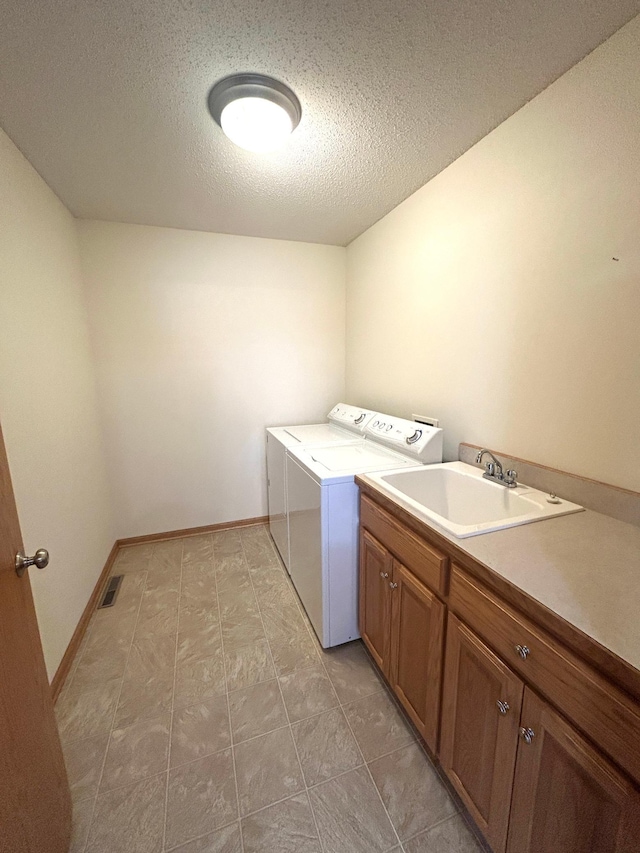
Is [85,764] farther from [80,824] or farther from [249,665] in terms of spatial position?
[249,665]

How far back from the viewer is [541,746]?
74cm

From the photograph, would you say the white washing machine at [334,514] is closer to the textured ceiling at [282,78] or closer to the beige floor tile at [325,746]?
the beige floor tile at [325,746]

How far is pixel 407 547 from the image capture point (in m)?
1.21

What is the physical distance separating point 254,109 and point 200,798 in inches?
94.7

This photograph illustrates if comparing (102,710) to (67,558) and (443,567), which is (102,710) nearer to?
(67,558)

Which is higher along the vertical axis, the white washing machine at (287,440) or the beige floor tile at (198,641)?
the white washing machine at (287,440)

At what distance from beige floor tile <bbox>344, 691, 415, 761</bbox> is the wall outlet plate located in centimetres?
131

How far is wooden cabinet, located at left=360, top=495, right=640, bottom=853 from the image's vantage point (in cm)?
62

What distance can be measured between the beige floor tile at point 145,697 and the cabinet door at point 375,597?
2.98 feet

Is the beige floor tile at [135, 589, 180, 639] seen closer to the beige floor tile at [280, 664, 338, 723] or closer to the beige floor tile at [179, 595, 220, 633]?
the beige floor tile at [179, 595, 220, 633]

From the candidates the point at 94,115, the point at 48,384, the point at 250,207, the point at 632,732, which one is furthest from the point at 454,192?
the point at 48,384

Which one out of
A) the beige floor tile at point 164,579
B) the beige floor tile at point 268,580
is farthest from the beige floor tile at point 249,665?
the beige floor tile at point 164,579

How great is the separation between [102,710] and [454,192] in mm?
2842

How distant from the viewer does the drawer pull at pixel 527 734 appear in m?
0.76
